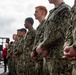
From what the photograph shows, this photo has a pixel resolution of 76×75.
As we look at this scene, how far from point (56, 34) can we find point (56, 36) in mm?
31

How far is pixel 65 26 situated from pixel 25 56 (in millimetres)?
3708

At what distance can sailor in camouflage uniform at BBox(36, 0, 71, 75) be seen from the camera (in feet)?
15.9

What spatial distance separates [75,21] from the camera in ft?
11.7

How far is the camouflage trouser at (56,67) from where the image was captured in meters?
4.67

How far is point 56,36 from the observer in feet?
16.1

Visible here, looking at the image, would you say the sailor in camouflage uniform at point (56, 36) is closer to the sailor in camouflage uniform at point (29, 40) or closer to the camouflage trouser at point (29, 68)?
the camouflage trouser at point (29, 68)

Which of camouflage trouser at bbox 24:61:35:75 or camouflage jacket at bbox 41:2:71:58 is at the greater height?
camouflage jacket at bbox 41:2:71:58

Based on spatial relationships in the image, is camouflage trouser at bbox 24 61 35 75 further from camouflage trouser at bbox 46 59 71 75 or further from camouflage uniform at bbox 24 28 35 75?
camouflage trouser at bbox 46 59 71 75

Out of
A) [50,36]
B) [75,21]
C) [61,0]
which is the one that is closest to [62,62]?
[50,36]

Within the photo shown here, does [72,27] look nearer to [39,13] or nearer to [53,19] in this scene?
[53,19]

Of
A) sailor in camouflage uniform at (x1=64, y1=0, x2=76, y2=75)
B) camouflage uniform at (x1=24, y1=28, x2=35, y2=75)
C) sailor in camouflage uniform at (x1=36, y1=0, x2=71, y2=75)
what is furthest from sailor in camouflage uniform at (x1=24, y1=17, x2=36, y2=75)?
sailor in camouflage uniform at (x1=64, y1=0, x2=76, y2=75)

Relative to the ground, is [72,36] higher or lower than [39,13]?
lower

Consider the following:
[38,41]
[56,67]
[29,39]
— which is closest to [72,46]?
[56,67]

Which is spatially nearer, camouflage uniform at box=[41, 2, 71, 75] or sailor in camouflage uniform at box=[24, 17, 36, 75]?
camouflage uniform at box=[41, 2, 71, 75]
